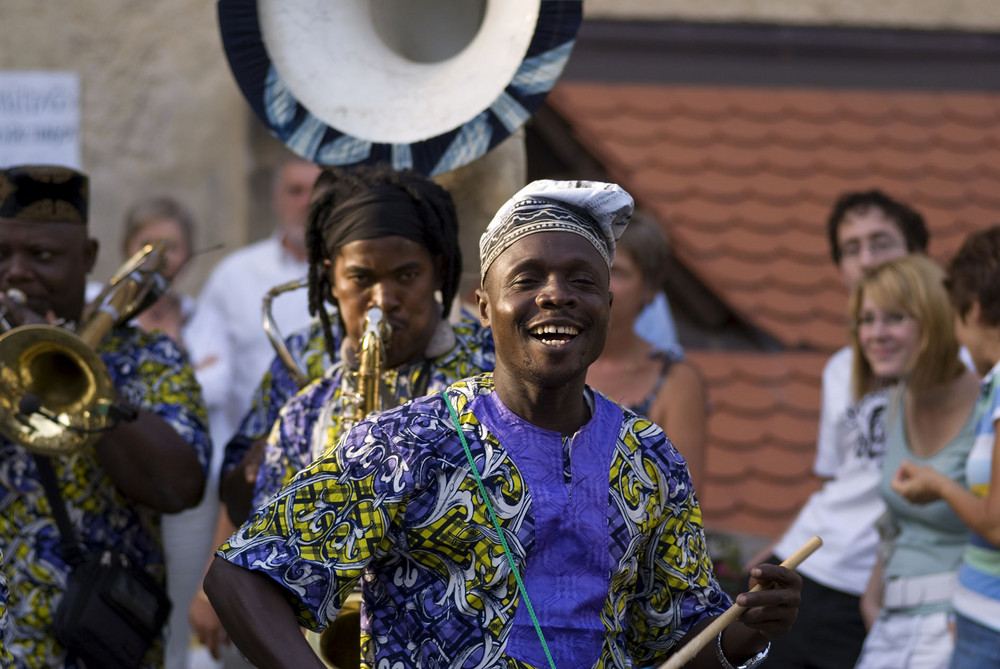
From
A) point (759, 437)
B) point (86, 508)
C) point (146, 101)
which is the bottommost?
point (759, 437)

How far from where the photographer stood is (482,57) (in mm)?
4020

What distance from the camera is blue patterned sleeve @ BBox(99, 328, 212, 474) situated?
3.93m

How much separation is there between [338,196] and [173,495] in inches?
35.4

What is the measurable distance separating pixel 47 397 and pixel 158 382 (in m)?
0.30

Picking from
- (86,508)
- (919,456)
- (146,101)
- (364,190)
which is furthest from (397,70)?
(146,101)

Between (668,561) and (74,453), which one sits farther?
(74,453)

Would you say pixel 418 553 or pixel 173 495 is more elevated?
pixel 418 553

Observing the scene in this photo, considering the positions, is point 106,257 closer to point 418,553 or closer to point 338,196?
point 338,196

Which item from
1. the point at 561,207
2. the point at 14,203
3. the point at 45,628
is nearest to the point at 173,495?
the point at 45,628

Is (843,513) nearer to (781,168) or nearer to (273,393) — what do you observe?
(273,393)

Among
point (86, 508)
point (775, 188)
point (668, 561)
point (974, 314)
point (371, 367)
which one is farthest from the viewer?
point (775, 188)

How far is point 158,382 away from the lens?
3.97 m

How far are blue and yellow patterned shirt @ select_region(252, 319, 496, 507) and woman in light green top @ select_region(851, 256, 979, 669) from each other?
1.63m

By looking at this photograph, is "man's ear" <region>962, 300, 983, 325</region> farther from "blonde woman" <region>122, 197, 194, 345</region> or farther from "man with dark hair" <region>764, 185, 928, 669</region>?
"blonde woman" <region>122, 197, 194, 345</region>
